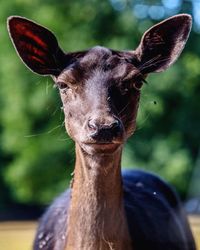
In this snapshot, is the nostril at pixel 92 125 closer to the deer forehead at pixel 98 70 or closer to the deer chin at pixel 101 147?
the deer chin at pixel 101 147

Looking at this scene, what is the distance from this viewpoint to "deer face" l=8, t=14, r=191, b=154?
313 centimetres

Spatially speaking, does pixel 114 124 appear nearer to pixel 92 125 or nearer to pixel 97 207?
pixel 92 125

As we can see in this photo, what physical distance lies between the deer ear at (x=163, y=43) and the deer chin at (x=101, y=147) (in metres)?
0.53

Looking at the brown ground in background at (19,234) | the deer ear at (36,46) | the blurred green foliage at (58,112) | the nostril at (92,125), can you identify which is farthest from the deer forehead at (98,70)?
the blurred green foliage at (58,112)

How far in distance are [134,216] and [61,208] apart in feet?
1.68

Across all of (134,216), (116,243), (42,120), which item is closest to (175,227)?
(134,216)

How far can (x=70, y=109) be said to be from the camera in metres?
3.36

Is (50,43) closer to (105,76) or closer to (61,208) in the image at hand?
(105,76)

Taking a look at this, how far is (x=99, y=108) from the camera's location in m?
3.15

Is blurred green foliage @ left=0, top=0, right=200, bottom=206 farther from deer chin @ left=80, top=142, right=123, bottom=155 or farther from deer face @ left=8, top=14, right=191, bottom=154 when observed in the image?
deer chin @ left=80, top=142, right=123, bottom=155

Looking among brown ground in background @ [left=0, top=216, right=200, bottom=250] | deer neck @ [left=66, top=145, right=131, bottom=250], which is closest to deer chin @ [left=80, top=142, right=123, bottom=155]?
deer neck @ [left=66, top=145, right=131, bottom=250]

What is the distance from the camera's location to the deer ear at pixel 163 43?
3574mm

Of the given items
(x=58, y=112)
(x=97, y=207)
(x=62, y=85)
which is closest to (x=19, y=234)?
(x=97, y=207)

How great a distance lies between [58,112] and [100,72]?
6669 mm
